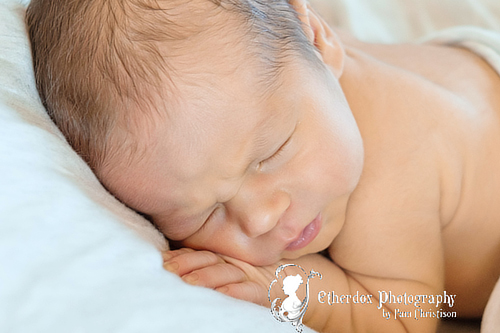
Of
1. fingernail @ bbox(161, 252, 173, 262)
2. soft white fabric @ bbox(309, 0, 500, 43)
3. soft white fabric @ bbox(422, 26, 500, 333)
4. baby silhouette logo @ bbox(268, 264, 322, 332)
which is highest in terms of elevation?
soft white fabric @ bbox(422, 26, 500, 333)

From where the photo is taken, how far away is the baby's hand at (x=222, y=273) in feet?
2.40

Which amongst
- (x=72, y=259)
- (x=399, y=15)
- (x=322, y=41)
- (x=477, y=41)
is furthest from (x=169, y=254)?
(x=399, y=15)

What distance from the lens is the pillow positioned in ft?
1.61

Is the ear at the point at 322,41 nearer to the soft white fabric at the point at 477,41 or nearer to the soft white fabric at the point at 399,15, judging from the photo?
the soft white fabric at the point at 477,41

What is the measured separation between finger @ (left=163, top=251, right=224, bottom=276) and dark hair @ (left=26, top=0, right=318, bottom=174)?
202mm

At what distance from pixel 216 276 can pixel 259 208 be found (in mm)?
131

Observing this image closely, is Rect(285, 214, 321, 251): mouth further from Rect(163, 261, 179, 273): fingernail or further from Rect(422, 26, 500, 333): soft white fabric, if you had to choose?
Rect(422, 26, 500, 333): soft white fabric

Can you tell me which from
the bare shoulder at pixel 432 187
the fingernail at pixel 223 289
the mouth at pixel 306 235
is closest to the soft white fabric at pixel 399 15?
the bare shoulder at pixel 432 187

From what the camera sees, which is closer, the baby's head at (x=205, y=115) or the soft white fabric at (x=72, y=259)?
the soft white fabric at (x=72, y=259)

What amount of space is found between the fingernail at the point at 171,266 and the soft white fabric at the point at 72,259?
0.03 metres

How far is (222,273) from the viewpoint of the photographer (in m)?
0.81

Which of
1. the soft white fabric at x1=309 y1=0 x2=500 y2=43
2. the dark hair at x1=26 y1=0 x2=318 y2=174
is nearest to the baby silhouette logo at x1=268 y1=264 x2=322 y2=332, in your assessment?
the dark hair at x1=26 y1=0 x2=318 y2=174

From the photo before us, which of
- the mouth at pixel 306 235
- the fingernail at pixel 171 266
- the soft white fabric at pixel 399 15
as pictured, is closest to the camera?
the fingernail at pixel 171 266

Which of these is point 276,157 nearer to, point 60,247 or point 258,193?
point 258,193
